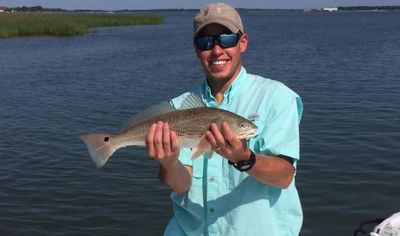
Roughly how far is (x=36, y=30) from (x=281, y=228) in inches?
2207

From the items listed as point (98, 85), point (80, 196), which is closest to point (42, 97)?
point (98, 85)

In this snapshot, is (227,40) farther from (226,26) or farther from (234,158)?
(234,158)

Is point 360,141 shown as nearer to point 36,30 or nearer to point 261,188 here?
point 261,188

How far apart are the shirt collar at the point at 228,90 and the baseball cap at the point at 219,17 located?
0.29m

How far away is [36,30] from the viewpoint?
55.9m

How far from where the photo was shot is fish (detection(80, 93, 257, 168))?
3.27 m

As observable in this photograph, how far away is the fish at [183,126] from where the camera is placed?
3.27 meters

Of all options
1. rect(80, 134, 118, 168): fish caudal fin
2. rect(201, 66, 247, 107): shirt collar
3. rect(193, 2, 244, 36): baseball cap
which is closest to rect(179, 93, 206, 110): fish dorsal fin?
rect(201, 66, 247, 107): shirt collar

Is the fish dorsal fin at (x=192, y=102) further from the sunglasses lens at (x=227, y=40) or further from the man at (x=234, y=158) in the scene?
the sunglasses lens at (x=227, y=40)

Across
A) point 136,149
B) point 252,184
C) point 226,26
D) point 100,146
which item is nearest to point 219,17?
point 226,26

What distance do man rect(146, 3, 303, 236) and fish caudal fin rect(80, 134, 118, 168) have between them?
0.43 meters

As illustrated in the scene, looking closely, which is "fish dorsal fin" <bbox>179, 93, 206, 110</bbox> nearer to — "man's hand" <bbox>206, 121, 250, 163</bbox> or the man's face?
the man's face

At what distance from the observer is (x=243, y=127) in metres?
3.24

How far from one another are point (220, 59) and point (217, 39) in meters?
0.13
